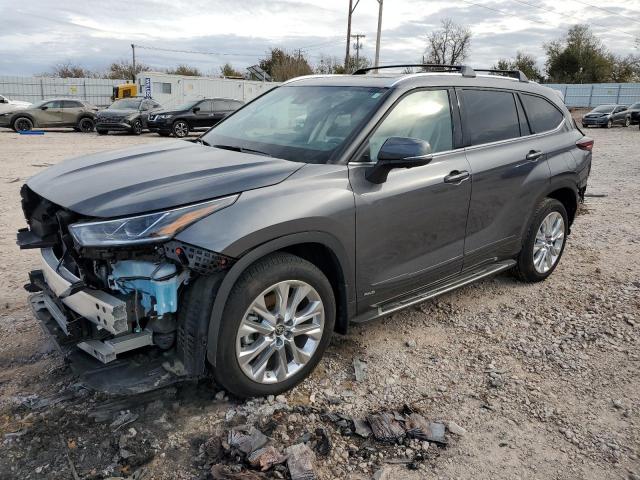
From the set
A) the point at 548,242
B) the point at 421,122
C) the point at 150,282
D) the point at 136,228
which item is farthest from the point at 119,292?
the point at 548,242

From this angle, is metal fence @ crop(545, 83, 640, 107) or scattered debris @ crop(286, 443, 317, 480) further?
metal fence @ crop(545, 83, 640, 107)

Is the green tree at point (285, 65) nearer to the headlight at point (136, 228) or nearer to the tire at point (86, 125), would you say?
the tire at point (86, 125)

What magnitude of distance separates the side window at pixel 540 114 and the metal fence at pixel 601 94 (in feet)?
151

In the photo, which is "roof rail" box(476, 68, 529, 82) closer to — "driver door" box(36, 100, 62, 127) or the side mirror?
the side mirror

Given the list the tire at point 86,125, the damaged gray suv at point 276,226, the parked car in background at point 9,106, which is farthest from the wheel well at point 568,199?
the parked car in background at point 9,106

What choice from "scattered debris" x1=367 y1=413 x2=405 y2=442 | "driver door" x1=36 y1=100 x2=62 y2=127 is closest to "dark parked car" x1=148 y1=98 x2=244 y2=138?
"driver door" x1=36 y1=100 x2=62 y2=127

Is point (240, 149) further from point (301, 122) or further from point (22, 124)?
point (22, 124)

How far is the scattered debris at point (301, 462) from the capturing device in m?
2.43

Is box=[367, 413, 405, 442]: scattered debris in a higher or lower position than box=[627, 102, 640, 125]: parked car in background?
lower

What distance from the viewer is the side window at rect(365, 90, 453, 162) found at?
3436 millimetres

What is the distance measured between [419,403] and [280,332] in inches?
36.0

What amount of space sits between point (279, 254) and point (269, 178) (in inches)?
16.5

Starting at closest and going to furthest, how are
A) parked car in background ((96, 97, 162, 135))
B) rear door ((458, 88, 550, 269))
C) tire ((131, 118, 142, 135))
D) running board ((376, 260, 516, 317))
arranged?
1. running board ((376, 260, 516, 317))
2. rear door ((458, 88, 550, 269))
3. parked car in background ((96, 97, 162, 135))
4. tire ((131, 118, 142, 135))

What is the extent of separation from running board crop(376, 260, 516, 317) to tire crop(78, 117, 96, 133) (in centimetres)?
2183
